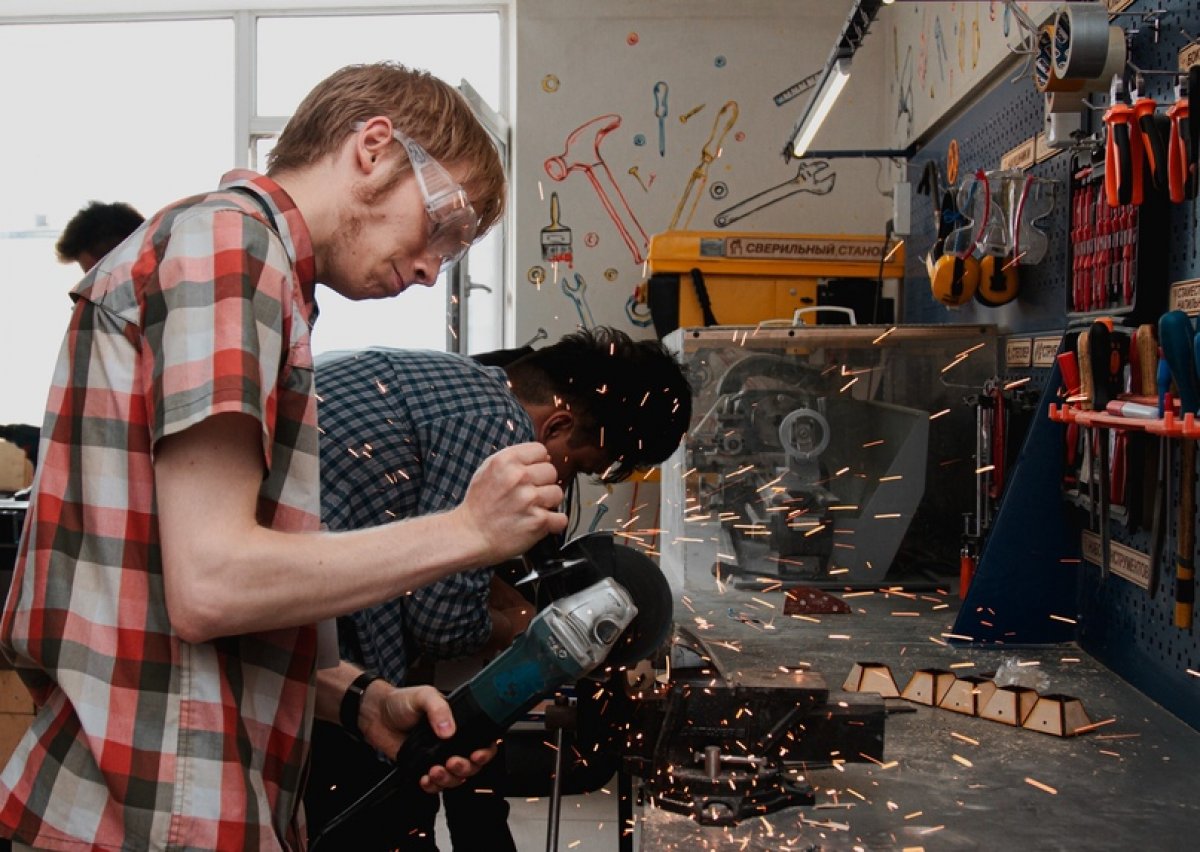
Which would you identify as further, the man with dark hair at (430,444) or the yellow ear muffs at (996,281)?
the yellow ear muffs at (996,281)

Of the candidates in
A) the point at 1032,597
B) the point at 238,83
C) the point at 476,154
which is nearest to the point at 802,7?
the point at 238,83

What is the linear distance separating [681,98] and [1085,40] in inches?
128

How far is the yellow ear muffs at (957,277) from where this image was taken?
3.01m

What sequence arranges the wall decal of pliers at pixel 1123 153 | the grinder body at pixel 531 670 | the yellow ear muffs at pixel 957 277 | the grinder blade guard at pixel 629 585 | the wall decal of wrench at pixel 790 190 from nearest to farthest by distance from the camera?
the grinder body at pixel 531 670 < the grinder blade guard at pixel 629 585 < the wall decal of pliers at pixel 1123 153 < the yellow ear muffs at pixel 957 277 < the wall decal of wrench at pixel 790 190

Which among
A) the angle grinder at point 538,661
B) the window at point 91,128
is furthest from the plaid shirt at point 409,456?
the window at point 91,128

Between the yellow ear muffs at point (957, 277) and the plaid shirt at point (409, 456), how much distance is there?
4.52ft

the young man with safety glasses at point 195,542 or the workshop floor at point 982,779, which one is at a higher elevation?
the young man with safety glasses at point 195,542

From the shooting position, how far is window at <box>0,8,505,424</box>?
5887mm

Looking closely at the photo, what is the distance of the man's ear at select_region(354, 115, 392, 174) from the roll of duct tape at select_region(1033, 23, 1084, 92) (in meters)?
1.43

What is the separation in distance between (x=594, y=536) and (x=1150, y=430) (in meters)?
0.85

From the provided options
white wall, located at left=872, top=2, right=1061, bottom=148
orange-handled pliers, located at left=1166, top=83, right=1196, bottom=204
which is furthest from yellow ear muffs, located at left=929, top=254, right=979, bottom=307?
orange-handled pliers, located at left=1166, top=83, right=1196, bottom=204

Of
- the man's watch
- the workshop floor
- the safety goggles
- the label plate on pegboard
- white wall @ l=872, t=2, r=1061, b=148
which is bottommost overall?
the workshop floor

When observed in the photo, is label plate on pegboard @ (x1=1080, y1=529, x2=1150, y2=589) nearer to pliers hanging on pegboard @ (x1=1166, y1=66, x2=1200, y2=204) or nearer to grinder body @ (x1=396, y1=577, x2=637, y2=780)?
pliers hanging on pegboard @ (x1=1166, y1=66, x2=1200, y2=204)

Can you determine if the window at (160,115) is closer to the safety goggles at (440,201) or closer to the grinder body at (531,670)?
the grinder body at (531,670)
